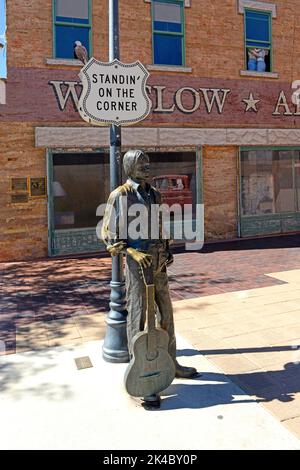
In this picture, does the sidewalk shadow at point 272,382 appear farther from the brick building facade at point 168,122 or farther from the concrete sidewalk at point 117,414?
the brick building facade at point 168,122

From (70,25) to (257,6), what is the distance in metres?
6.24

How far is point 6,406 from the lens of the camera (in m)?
3.64

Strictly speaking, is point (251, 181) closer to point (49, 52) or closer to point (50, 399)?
point (49, 52)

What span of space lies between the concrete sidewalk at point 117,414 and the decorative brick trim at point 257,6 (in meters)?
12.4

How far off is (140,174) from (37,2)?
947 centimetres

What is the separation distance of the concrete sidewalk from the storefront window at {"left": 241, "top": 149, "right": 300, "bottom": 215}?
396 inches

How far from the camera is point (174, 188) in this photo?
41.7 ft

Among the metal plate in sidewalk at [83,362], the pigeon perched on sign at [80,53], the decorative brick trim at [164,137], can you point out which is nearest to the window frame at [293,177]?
the decorative brick trim at [164,137]

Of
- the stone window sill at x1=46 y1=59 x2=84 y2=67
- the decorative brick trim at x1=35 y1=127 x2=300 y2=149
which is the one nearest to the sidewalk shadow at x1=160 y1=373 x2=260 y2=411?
the decorative brick trim at x1=35 y1=127 x2=300 y2=149

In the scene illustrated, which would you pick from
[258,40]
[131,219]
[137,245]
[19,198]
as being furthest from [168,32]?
[137,245]

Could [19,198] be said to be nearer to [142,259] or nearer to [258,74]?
[142,259]

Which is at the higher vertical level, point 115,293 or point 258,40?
point 258,40

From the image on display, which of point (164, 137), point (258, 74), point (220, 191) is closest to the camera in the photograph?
point (164, 137)

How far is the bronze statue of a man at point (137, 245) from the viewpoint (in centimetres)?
378
